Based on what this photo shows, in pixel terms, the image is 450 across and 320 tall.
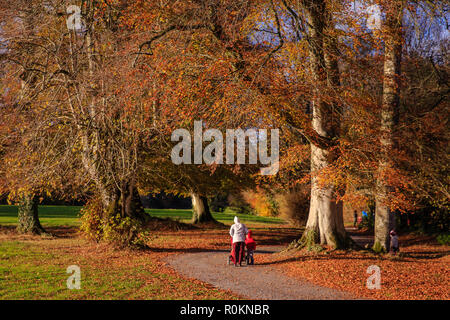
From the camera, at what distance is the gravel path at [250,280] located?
30.0 ft

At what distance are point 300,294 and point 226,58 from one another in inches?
288

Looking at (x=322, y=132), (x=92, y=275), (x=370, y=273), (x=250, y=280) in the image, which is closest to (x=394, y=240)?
(x=370, y=273)

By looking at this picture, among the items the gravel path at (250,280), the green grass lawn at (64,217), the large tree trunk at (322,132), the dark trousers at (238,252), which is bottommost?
the green grass lawn at (64,217)

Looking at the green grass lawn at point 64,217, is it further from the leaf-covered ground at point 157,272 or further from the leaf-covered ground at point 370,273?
the leaf-covered ground at point 370,273

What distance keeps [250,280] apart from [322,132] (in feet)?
19.9

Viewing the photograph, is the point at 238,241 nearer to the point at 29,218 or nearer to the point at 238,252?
the point at 238,252

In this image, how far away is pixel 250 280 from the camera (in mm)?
10719

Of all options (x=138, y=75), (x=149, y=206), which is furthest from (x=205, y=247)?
(x=149, y=206)

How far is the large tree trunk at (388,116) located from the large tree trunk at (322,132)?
1.58 metres

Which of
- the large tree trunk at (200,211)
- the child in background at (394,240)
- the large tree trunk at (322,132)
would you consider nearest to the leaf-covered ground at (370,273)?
the child in background at (394,240)

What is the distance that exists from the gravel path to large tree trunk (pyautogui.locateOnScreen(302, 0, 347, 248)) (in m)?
2.94

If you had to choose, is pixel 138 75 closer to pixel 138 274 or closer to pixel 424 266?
pixel 138 274

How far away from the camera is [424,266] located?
527 inches

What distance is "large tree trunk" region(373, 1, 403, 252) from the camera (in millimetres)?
13555
